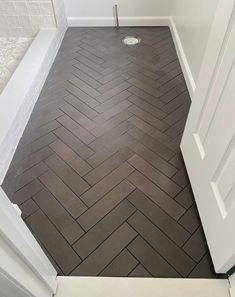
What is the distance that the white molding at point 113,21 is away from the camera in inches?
112

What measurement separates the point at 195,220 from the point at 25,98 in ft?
4.63

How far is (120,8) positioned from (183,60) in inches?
43.0

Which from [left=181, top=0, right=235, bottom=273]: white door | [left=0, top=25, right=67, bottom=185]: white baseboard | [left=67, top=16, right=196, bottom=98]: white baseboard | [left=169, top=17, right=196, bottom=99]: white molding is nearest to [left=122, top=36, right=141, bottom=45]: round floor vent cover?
[left=67, top=16, right=196, bottom=98]: white baseboard

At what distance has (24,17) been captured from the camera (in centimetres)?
240

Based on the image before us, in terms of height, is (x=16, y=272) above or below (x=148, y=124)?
above

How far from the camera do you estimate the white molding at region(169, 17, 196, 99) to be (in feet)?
6.63

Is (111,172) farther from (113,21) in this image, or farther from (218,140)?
(113,21)

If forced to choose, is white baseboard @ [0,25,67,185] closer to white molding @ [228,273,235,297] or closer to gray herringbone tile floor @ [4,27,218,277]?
gray herringbone tile floor @ [4,27,218,277]

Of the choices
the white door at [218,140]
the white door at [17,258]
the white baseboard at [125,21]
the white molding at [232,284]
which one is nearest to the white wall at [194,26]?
the white baseboard at [125,21]

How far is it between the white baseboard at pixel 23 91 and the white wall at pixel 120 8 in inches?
18.9

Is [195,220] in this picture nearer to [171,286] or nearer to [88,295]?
[171,286]

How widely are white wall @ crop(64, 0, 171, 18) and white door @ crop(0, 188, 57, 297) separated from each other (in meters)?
2.72

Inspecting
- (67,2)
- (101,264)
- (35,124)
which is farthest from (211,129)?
(67,2)

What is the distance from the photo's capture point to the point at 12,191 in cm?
146
